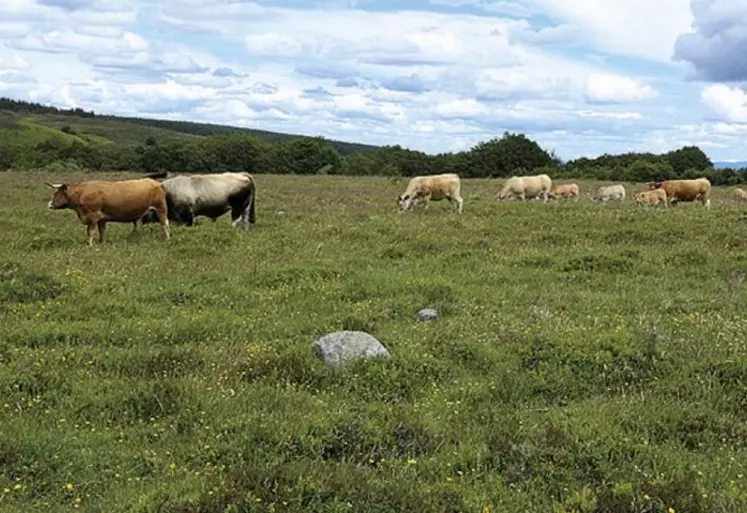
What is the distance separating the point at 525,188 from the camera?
1410 inches

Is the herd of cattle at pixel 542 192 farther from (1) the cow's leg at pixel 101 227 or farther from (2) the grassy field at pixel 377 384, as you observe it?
(2) the grassy field at pixel 377 384

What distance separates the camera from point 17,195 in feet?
101

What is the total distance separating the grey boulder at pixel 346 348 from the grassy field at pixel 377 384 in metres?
0.17

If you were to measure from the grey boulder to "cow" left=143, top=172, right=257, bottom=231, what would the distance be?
500 inches

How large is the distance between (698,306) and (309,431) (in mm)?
7105

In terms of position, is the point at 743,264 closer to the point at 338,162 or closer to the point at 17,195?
the point at 17,195

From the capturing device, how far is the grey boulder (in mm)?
8750

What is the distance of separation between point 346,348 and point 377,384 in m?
0.77

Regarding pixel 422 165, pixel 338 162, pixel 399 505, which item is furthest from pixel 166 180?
pixel 338 162

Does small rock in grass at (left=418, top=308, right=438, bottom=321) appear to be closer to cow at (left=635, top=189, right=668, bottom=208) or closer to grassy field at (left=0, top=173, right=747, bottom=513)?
grassy field at (left=0, top=173, right=747, bottom=513)

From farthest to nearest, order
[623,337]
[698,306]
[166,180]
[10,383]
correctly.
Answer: [166,180] < [698,306] < [623,337] < [10,383]

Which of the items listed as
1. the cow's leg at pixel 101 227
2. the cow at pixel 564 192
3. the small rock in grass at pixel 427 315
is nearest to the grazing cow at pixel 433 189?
the cow at pixel 564 192

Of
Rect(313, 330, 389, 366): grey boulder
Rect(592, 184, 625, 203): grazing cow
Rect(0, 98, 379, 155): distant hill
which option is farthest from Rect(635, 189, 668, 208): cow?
Rect(0, 98, 379, 155): distant hill

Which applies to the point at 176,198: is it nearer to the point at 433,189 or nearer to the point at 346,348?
the point at 433,189
